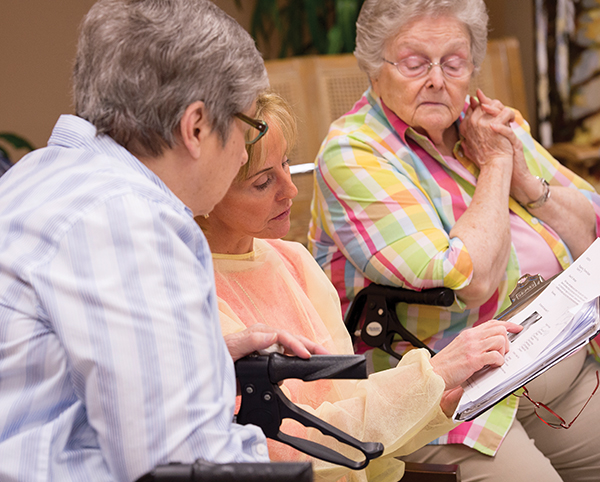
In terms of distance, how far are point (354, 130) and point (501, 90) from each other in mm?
2028

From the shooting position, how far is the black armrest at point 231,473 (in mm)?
676

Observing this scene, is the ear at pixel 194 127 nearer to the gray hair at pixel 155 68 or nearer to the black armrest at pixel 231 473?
the gray hair at pixel 155 68

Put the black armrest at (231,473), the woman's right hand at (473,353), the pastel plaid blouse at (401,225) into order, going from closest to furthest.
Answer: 1. the black armrest at (231,473)
2. the woman's right hand at (473,353)
3. the pastel plaid blouse at (401,225)

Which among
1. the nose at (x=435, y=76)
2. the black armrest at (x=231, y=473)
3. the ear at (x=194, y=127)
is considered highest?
the ear at (x=194, y=127)

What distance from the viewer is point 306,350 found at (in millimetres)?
962

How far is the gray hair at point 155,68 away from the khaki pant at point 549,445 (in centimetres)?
95

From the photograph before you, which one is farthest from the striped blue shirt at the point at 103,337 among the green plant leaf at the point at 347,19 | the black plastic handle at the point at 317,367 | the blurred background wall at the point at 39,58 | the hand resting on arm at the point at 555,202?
the blurred background wall at the point at 39,58

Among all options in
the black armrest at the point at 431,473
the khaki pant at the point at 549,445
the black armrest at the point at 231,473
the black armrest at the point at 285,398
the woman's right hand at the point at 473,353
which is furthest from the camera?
the khaki pant at the point at 549,445

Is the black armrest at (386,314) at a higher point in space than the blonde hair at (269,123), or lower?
lower

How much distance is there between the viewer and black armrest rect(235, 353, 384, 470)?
92 centimetres

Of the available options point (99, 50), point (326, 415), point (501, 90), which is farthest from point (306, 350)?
point (501, 90)

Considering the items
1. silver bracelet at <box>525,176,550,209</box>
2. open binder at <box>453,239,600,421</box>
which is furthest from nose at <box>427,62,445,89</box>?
open binder at <box>453,239,600,421</box>

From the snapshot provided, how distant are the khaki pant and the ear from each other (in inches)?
36.9

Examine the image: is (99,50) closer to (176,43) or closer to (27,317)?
(176,43)
